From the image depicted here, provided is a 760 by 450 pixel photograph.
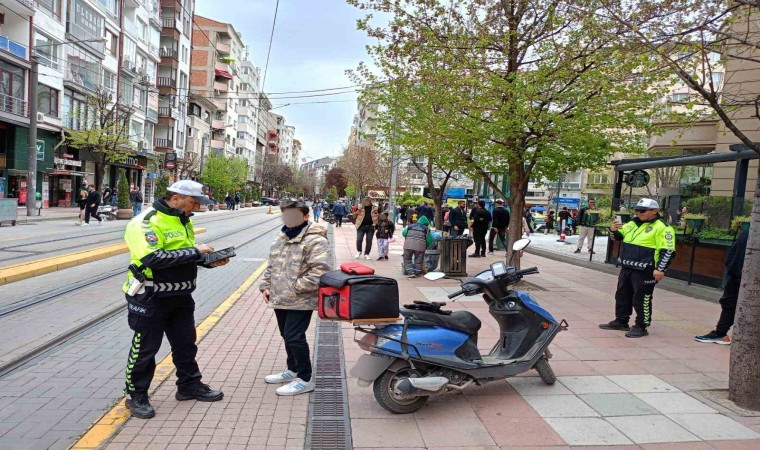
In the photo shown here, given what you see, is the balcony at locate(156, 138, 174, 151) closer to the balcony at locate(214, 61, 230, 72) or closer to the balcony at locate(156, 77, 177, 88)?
the balcony at locate(156, 77, 177, 88)

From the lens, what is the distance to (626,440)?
375 centimetres

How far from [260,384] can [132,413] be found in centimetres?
112

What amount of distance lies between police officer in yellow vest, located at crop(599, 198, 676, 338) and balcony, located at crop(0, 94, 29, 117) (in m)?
31.5

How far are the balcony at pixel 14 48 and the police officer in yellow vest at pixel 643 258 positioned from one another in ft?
103

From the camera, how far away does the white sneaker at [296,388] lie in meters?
4.53

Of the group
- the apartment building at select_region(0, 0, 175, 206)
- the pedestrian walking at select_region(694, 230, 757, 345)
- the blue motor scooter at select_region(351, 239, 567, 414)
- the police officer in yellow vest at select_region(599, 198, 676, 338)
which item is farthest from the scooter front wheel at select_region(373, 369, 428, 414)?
the apartment building at select_region(0, 0, 175, 206)

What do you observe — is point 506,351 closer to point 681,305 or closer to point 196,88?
point 681,305

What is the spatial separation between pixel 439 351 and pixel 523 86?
19.0 feet

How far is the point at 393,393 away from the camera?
13.5 ft

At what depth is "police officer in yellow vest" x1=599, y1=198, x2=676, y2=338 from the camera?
6.37 m

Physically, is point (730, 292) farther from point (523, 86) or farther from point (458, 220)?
point (458, 220)

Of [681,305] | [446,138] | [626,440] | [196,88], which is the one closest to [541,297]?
[681,305]

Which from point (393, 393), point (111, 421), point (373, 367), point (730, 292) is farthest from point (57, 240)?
point (730, 292)

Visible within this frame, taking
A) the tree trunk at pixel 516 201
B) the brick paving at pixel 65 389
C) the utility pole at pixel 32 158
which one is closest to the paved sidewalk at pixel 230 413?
the brick paving at pixel 65 389
